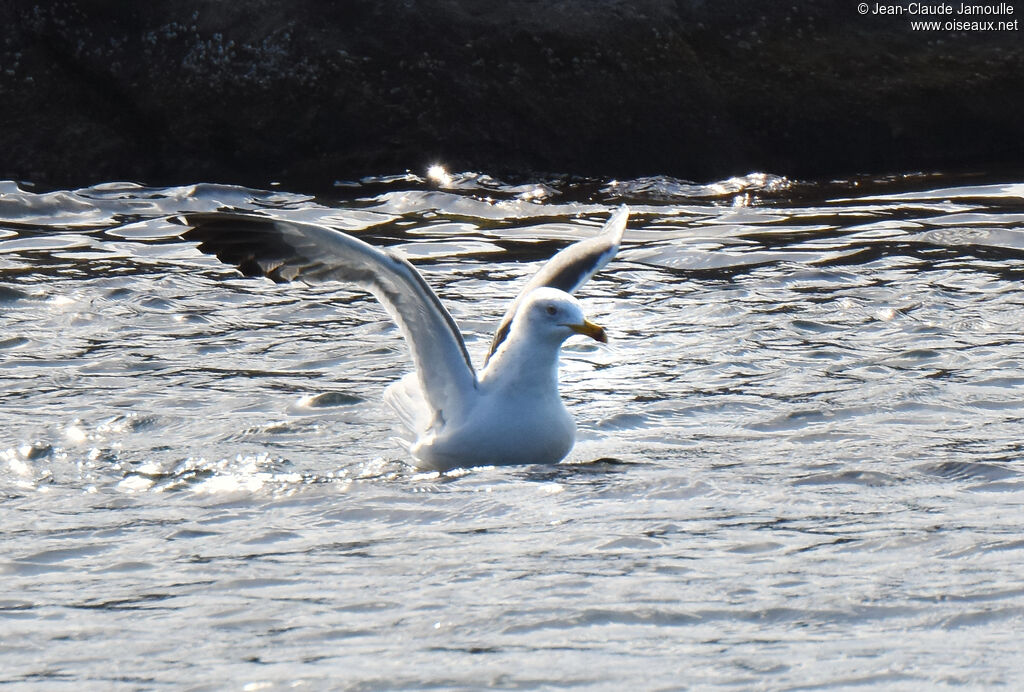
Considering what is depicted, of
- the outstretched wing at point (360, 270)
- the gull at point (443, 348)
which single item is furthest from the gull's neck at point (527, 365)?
the outstretched wing at point (360, 270)

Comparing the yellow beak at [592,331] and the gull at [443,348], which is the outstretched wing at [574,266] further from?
the yellow beak at [592,331]

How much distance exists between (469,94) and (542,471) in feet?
20.6

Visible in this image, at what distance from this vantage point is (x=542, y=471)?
217 inches

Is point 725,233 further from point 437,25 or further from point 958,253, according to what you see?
point 437,25

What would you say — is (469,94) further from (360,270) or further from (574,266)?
(360,270)

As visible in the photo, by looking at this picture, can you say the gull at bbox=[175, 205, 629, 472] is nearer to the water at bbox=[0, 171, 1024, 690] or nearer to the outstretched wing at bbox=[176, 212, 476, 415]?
the outstretched wing at bbox=[176, 212, 476, 415]

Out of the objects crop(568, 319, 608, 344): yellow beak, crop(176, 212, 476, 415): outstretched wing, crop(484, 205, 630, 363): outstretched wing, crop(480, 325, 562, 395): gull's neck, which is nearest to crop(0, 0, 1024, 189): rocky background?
crop(484, 205, 630, 363): outstretched wing

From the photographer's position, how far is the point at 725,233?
9.68 meters

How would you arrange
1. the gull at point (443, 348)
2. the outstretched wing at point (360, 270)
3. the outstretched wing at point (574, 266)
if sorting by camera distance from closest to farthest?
the gull at point (443, 348), the outstretched wing at point (360, 270), the outstretched wing at point (574, 266)

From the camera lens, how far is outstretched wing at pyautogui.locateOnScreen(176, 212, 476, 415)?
5.75m

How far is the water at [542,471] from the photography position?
3645mm

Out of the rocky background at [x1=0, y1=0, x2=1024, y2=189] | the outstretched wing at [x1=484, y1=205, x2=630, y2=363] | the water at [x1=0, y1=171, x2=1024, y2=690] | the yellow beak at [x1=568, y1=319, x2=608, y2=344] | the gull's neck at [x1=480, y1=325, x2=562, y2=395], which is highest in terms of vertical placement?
the rocky background at [x1=0, y1=0, x2=1024, y2=189]

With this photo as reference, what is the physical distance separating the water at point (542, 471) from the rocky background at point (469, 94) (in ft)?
3.46

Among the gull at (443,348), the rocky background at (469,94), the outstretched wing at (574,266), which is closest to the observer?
the gull at (443,348)
